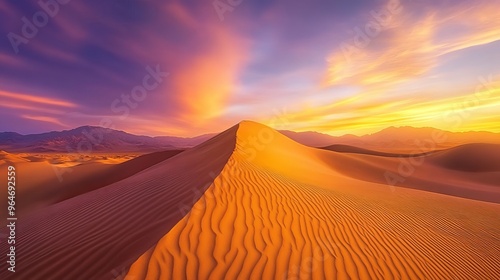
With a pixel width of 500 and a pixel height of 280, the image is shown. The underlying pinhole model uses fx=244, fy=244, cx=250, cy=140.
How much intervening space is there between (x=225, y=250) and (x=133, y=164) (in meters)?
17.8

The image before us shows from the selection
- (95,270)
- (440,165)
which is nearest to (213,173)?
(95,270)

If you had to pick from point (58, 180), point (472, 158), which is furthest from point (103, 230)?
point (472, 158)

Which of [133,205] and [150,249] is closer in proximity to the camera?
[150,249]

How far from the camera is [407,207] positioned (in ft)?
27.4

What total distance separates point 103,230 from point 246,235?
2.95 m

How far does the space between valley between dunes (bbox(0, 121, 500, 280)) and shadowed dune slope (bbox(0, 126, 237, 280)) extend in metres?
0.03

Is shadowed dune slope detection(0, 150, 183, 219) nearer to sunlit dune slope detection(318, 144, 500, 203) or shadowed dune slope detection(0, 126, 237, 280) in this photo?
shadowed dune slope detection(0, 126, 237, 280)

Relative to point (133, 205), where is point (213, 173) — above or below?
above

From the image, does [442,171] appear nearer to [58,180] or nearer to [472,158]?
[472,158]

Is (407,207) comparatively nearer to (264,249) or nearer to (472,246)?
(472,246)

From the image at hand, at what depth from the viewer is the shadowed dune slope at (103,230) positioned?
150 inches

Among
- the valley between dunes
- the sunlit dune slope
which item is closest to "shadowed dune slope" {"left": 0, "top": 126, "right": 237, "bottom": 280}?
the valley between dunes

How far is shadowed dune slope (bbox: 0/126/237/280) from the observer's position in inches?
150

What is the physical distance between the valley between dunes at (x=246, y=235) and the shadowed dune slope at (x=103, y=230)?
0.09 ft
